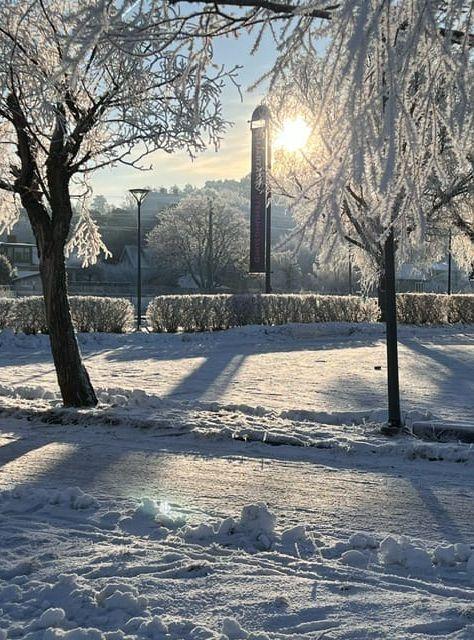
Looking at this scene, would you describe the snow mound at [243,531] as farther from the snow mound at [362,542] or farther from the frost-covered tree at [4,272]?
the frost-covered tree at [4,272]

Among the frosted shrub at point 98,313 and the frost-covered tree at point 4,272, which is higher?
the frost-covered tree at point 4,272

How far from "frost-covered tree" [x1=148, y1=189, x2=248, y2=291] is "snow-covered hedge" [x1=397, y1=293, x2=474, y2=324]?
102ft

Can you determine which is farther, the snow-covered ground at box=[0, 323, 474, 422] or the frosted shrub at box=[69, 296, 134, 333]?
the frosted shrub at box=[69, 296, 134, 333]

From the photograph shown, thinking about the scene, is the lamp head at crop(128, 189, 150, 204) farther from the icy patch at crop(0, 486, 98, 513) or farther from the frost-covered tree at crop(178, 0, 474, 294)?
the frost-covered tree at crop(178, 0, 474, 294)

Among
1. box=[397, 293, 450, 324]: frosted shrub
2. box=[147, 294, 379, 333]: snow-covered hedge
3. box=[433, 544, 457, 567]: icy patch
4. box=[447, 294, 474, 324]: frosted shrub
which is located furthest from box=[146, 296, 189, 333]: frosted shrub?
box=[433, 544, 457, 567]: icy patch

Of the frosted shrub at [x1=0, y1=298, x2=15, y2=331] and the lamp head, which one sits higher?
the lamp head

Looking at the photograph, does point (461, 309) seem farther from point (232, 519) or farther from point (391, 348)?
point (232, 519)

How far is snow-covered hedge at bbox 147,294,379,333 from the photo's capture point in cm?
2059

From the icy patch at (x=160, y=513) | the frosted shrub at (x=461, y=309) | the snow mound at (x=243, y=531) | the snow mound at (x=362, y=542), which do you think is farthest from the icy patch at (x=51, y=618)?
Answer: the frosted shrub at (x=461, y=309)

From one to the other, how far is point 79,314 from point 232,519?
16536mm

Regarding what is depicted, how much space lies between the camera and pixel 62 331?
771 cm

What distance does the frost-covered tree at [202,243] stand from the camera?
56156 mm

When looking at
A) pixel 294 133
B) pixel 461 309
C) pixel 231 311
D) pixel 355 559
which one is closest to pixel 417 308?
pixel 461 309

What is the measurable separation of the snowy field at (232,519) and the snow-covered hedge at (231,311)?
38.1 ft
